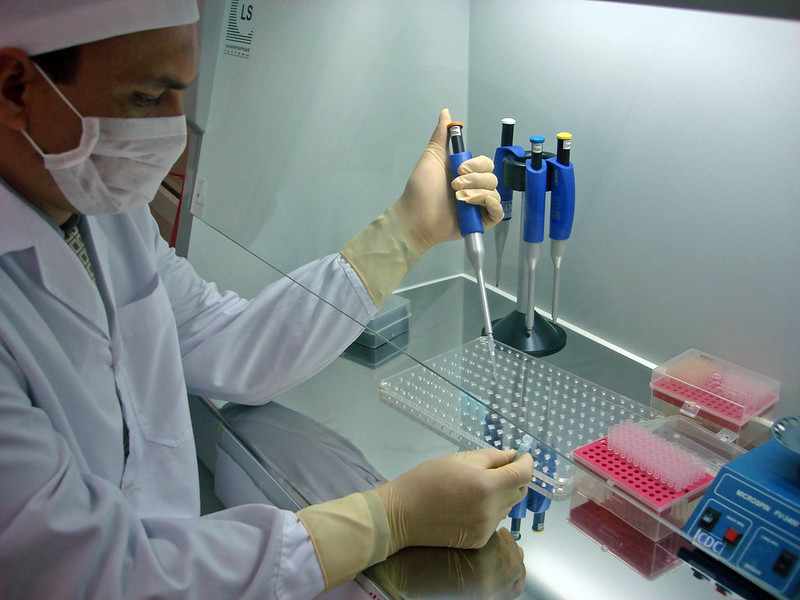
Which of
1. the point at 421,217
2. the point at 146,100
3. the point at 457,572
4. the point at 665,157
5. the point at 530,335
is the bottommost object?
the point at 457,572

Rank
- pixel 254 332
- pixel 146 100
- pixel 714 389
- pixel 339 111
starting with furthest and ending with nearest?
pixel 254 332 → pixel 339 111 → pixel 714 389 → pixel 146 100

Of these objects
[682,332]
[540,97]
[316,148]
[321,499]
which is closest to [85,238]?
[316,148]

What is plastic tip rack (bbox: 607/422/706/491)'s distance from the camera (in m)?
0.91

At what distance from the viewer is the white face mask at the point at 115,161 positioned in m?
0.88

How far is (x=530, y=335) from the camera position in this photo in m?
1.12

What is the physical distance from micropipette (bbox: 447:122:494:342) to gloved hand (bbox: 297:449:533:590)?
22 cm

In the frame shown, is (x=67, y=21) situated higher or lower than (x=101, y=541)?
higher

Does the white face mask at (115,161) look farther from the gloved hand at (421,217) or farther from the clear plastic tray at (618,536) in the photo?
the clear plastic tray at (618,536)

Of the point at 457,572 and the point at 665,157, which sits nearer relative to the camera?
the point at 457,572

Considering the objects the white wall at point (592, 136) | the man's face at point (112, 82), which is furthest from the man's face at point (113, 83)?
the white wall at point (592, 136)

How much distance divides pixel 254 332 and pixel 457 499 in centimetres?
60

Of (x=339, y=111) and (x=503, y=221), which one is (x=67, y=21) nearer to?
(x=339, y=111)

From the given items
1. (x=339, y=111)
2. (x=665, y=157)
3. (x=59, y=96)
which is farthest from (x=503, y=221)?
(x=59, y=96)

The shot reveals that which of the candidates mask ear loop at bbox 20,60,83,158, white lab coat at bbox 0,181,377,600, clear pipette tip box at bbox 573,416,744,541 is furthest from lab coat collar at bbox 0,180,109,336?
clear pipette tip box at bbox 573,416,744,541
